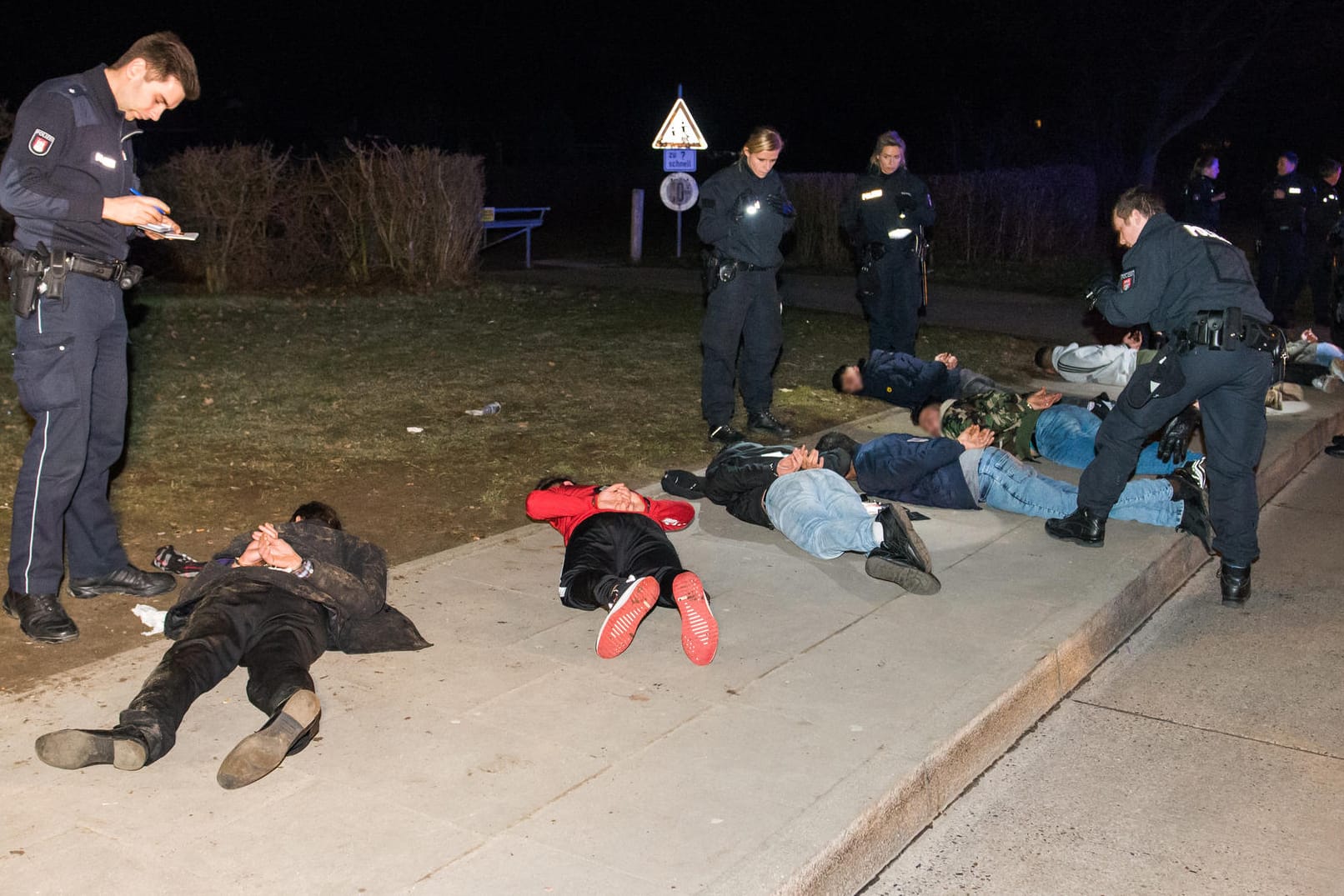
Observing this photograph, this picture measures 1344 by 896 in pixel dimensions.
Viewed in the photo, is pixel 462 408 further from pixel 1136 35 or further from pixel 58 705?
pixel 1136 35

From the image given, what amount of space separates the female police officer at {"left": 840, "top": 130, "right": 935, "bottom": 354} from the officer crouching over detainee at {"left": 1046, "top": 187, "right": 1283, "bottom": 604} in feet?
12.1

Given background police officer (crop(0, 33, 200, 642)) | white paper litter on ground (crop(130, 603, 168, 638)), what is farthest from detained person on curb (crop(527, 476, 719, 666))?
background police officer (crop(0, 33, 200, 642))

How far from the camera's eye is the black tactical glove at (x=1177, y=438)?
6699 millimetres

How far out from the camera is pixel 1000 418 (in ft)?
24.8

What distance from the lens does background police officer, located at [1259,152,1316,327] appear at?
44.1 ft

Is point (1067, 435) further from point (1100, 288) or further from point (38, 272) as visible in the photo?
point (38, 272)

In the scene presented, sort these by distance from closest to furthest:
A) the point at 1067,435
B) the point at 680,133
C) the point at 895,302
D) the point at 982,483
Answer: the point at 982,483 → the point at 1067,435 → the point at 895,302 → the point at 680,133

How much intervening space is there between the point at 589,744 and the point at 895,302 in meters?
6.69

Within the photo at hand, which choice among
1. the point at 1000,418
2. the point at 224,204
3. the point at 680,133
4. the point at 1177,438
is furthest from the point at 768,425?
the point at 680,133

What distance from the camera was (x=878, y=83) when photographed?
1534 inches

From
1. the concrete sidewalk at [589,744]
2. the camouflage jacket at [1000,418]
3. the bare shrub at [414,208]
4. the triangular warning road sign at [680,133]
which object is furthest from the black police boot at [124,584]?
the triangular warning road sign at [680,133]

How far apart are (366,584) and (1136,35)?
104ft

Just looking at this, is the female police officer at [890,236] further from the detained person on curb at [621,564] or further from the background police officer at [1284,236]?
the background police officer at [1284,236]

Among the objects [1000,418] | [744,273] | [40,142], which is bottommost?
[1000,418]
